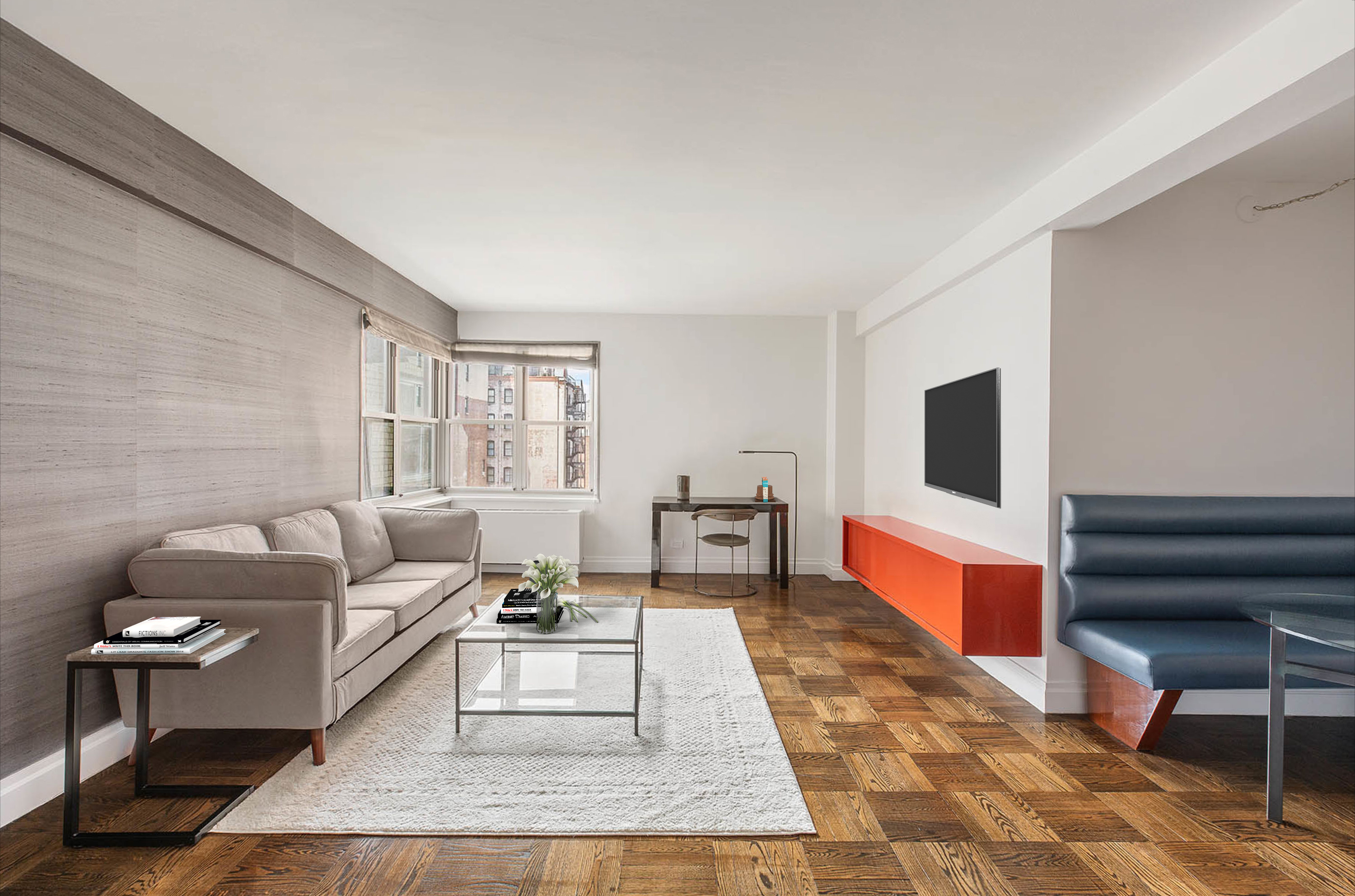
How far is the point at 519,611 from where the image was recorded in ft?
10.3

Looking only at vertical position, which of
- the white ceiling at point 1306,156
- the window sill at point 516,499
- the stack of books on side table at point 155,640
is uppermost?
the white ceiling at point 1306,156

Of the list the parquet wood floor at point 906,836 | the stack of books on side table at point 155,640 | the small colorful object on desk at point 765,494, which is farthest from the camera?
the small colorful object on desk at point 765,494

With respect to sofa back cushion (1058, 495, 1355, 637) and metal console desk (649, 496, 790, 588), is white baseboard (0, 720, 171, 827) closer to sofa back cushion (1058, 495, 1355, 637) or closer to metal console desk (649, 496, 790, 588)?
metal console desk (649, 496, 790, 588)

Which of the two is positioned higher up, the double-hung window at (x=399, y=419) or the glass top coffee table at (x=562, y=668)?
the double-hung window at (x=399, y=419)

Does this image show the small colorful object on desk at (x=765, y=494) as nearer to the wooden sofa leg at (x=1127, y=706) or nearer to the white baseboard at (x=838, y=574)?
the white baseboard at (x=838, y=574)

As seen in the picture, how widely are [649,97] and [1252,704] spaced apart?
12.4 feet

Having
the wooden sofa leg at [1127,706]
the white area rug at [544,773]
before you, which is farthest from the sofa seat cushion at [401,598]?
A: the wooden sofa leg at [1127,706]

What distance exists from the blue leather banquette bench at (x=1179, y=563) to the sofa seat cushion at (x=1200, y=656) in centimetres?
7

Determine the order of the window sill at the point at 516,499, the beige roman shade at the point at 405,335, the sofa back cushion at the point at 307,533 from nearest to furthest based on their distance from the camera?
the sofa back cushion at the point at 307,533 → the beige roman shade at the point at 405,335 → the window sill at the point at 516,499

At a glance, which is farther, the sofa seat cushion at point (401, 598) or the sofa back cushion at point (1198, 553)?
the sofa seat cushion at point (401, 598)

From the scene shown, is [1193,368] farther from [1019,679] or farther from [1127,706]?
[1019,679]

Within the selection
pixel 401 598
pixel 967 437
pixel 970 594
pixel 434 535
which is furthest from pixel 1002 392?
pixel 434 535

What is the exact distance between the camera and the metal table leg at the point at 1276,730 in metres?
2.28

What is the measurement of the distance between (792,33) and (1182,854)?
9.13 ft
